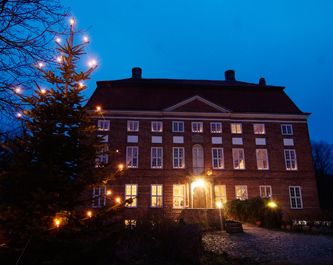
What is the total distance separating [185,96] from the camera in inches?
1048

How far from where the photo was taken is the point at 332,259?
8.24 m

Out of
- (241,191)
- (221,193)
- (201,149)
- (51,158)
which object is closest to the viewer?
(51,158)

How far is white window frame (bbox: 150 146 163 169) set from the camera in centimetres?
2409

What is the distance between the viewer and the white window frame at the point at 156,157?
24.1 meters

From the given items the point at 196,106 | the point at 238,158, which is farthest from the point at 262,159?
the point at 196,106

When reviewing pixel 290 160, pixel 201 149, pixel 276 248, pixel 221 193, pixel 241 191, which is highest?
pixel 201 149

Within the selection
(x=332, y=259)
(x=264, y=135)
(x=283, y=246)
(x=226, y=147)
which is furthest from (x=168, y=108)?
(x=332, y=259)

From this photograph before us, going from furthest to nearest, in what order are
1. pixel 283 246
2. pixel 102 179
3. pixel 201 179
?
pixel 201 179 → pixel 283 246 → pixel 102 179

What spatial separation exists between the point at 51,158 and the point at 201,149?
63.3ft

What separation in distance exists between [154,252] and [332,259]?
5.41 metres

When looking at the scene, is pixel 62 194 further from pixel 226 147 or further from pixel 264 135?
pixel 264 135

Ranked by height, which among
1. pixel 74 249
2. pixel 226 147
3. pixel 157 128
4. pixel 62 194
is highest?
pixel 157 128

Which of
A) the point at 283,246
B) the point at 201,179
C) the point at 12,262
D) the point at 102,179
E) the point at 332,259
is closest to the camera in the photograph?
the point at 12,262

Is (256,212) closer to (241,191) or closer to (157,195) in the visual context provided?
(241,191)
